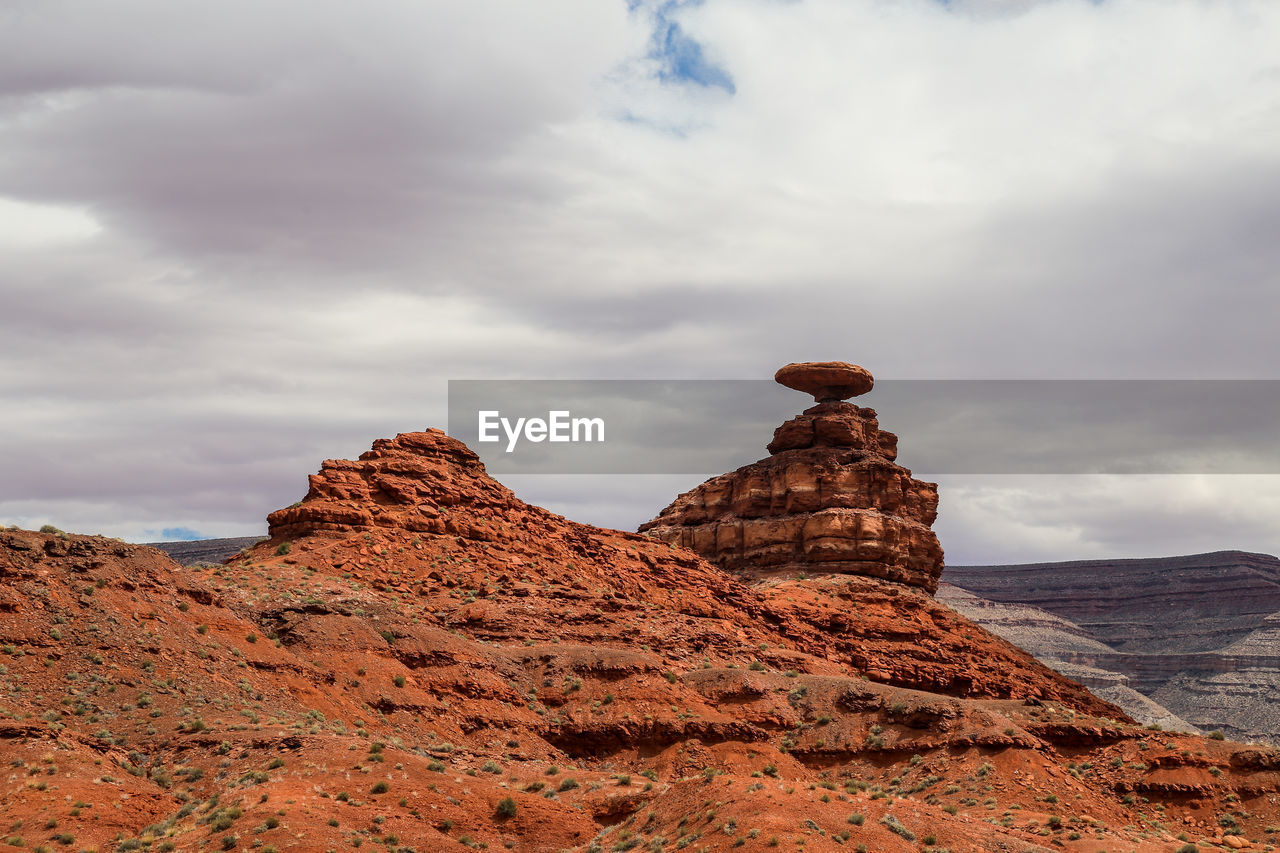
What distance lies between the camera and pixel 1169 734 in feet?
188

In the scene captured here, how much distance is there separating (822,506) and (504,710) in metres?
42.1

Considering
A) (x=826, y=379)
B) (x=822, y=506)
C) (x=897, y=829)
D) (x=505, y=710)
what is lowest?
(x=897, y=829)

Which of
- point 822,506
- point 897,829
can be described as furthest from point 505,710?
point 822,506

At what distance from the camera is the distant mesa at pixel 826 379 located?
3782 inches

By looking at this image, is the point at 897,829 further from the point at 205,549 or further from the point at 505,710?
the point at 205,549

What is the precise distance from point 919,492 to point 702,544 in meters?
16.3

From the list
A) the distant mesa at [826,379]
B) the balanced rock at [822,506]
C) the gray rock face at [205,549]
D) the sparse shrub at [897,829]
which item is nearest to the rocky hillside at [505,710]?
the sparse shrub at [897,829]

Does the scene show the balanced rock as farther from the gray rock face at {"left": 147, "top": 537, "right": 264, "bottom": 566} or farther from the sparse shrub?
the gray rock face at {"left": 147, "top": 537, "right": 264, "bottom": 566}

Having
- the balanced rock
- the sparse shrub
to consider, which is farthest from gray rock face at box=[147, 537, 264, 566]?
the sparse shrub

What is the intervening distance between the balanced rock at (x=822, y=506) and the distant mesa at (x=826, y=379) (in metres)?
0.07

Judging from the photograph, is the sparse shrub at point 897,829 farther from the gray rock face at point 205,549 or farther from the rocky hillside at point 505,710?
the gray rock face at point 205,549

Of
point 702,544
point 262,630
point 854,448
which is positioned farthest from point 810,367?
point 262,630

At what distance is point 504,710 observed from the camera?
52.8m

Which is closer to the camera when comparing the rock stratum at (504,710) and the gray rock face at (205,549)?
the rock stratum at (504,710)
